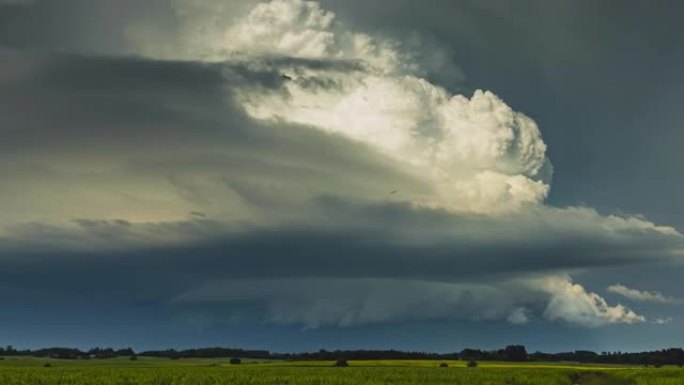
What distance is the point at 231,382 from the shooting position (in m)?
53.2

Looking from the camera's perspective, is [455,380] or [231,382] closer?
[231,382]

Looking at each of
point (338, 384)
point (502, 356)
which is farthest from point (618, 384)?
point (502, 356)

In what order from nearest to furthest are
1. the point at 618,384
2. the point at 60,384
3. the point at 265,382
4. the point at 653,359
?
the point at 60,384 < the point at 265,382 < the point at 618,384 < the point at 653,359

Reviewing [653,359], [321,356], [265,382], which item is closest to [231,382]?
[265,382]

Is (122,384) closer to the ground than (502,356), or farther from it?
closer to the ground

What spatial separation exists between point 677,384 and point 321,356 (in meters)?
147

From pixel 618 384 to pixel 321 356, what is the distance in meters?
133

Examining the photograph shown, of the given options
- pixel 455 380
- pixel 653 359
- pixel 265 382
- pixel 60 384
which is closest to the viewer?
pixel 60 384

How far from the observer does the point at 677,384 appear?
51.3 meters

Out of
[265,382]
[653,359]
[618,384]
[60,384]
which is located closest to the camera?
[60,384]

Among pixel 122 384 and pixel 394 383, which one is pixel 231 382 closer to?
pixel 122 384

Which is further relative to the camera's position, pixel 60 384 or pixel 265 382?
pixel 265 382

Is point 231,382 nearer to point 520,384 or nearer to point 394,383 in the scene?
point 394,383

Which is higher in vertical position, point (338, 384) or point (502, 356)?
point (502, 356)
